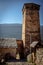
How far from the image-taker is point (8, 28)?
649 cm

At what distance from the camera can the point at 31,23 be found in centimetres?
656

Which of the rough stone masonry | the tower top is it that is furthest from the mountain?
the tower top

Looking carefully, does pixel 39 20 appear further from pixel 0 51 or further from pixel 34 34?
pixel 0 51

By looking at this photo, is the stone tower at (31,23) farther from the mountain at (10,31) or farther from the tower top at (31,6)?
the mountain at (10,31)

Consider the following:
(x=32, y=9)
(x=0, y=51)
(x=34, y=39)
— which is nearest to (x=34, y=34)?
(x=34, y=39)

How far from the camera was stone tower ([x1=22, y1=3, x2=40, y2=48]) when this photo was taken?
21.4 ft

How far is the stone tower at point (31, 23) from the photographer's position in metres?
6.53

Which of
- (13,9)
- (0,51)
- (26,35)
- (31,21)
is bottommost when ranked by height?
(0,51)

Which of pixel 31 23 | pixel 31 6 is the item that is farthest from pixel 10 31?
pixel 31 6

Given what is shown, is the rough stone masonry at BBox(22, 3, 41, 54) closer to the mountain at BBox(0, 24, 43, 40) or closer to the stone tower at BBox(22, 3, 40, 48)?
the stone tower at BBox(22, 3, 40, 48)

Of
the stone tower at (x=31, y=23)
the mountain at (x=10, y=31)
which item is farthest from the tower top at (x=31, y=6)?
the mountain at (x=10, y=31)

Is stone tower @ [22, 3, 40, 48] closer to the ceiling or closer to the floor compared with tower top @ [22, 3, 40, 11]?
closer to the floor

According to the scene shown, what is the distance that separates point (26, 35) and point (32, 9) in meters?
0.95

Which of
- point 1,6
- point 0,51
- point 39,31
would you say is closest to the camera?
point 1,6
